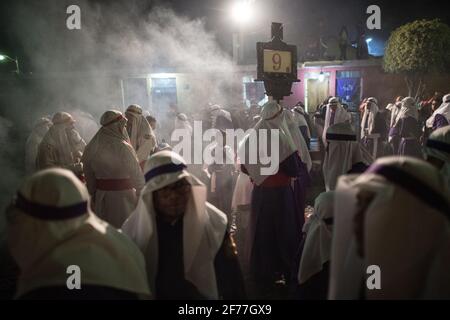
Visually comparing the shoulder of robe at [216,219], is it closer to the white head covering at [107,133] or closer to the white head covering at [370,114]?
the white head covering at [107,133]

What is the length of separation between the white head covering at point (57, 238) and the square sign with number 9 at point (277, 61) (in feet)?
15.3

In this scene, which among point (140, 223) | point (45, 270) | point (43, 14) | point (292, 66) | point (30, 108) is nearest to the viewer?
point (45, 270)

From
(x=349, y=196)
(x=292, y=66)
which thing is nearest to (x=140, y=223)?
(x=349, y=196)

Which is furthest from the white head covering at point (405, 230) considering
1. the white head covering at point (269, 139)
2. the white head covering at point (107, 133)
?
the white head covering at point (107, 133)

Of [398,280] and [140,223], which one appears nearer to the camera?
[398,280]

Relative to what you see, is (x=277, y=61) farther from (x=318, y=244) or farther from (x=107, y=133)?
(x=318, y=244)

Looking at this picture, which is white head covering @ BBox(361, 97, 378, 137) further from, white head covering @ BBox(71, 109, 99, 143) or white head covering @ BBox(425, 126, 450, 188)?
white head covering @ BBox(71, 109, 99, 143)

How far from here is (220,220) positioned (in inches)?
91.7

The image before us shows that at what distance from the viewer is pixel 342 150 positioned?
414 cm

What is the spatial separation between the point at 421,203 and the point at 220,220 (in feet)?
3.96

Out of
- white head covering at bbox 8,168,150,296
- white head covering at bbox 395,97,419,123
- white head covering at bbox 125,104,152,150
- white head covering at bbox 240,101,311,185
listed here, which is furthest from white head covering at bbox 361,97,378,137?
white head covering at bbox 8,168,150,296

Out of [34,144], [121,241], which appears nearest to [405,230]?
[121,241]
